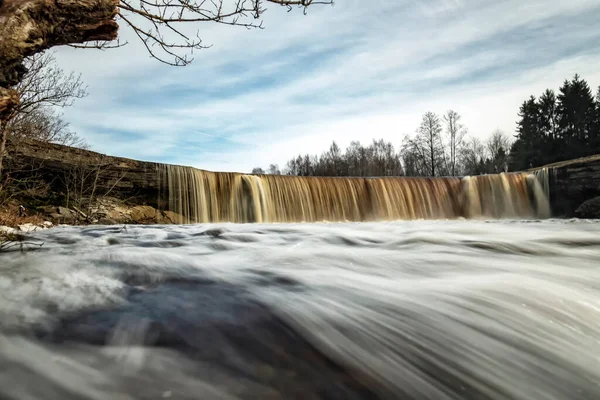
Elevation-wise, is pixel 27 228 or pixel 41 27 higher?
pixel 41 27

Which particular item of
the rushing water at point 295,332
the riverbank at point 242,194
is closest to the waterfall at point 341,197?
the riverbank at point 242,194

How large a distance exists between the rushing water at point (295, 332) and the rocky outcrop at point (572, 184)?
60.7 feet

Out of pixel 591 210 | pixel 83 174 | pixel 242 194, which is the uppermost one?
pixel 83 174

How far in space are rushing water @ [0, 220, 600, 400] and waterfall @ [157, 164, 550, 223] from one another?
33.5ft

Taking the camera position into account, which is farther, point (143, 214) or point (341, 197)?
point (341, 197)

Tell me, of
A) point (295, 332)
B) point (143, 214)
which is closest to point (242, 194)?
point (143, 214)

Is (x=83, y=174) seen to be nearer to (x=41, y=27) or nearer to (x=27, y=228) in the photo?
(x=27, y=228)

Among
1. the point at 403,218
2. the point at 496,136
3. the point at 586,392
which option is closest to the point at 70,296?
the point at 586,392

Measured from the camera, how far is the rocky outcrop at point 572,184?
54.6ft

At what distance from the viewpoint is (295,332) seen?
1.55 meters

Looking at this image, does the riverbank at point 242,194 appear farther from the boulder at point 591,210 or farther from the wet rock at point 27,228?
the wet rock at point 27,228

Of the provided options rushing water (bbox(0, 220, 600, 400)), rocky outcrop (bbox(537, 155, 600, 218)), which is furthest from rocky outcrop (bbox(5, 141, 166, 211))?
rocky outcrop (bbox(537, 155, 600, 218))

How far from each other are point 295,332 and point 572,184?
2151cm

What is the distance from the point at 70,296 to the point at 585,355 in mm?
2686
